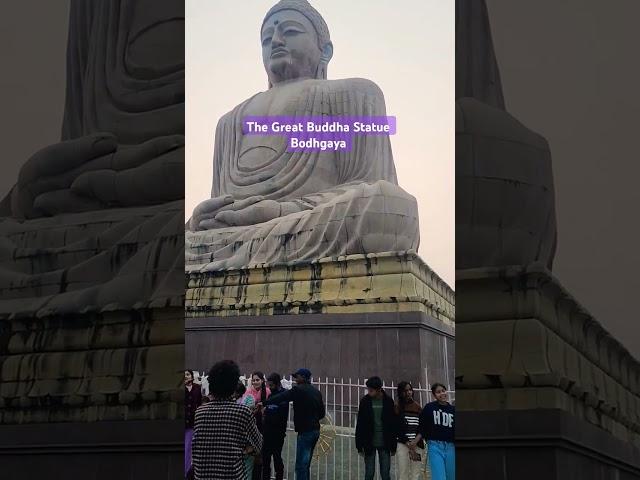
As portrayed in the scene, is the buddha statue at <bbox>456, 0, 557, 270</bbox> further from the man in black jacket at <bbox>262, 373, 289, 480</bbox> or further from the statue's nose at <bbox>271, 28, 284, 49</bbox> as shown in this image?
the man in black jacket at <bbox>262, 373, 289, 480</bbox>

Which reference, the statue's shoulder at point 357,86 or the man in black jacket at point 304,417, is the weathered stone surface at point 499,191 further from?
the man in black jacket at point 304,417

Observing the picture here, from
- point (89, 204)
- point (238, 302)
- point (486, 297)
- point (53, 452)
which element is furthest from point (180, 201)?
point (486, 297)

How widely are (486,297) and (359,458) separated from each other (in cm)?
165

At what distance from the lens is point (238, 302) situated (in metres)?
8.15

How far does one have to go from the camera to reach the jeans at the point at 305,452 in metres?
7.03

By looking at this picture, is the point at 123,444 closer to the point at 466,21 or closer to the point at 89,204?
the point at 89,204

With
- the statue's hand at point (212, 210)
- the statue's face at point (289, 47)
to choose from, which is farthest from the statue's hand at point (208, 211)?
Answer: the statue's face at point (289, 47)

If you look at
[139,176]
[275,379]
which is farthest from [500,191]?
[139,176]

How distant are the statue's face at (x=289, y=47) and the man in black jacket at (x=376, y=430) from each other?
279cm

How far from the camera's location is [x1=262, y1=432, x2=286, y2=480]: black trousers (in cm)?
706

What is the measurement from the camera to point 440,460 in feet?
22.9

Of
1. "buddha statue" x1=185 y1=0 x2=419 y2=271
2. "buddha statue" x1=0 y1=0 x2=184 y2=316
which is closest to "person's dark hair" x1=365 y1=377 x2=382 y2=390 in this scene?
"buddha statue" x1=185 y1=0 x2=419 y2=271

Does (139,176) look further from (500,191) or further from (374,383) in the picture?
(374,383)

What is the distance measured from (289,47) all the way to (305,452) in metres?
3.31
